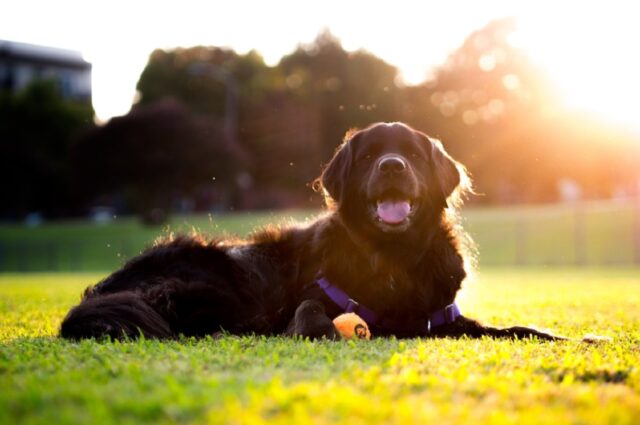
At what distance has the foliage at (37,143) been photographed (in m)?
46.0

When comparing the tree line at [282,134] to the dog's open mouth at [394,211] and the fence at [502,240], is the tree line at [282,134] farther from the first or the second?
the dog's open mouth at [394,211]

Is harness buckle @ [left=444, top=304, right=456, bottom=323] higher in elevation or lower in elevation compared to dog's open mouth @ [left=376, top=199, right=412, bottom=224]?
A: lower

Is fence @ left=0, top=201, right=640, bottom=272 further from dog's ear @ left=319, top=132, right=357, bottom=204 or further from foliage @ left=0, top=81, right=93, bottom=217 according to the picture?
dog's ear @ left=319, top=132, right=357, bottom=204

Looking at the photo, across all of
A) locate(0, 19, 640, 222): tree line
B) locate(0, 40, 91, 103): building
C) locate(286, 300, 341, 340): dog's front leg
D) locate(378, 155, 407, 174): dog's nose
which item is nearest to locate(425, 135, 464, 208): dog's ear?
locate(378, 155, 407, 174): dog's nose

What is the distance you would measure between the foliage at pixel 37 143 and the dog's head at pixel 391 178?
140 feet

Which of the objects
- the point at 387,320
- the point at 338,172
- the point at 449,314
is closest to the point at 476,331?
→ the point at 449,314

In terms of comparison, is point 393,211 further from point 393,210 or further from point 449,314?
point 449,314

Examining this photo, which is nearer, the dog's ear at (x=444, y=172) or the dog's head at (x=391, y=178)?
the dog's head at (x=391, y=178)

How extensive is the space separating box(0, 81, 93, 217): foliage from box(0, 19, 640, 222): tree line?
0.19 m

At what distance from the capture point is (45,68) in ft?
235

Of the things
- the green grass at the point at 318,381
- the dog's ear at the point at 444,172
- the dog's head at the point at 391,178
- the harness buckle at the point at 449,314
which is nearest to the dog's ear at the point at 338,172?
the dog's head at the point at 391,178

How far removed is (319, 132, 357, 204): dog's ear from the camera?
217 inches

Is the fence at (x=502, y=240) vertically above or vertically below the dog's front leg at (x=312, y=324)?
below

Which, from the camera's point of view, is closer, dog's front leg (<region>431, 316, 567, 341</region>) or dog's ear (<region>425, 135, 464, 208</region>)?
dog's front leg (<region>431, 316, 567, 341</region>)
